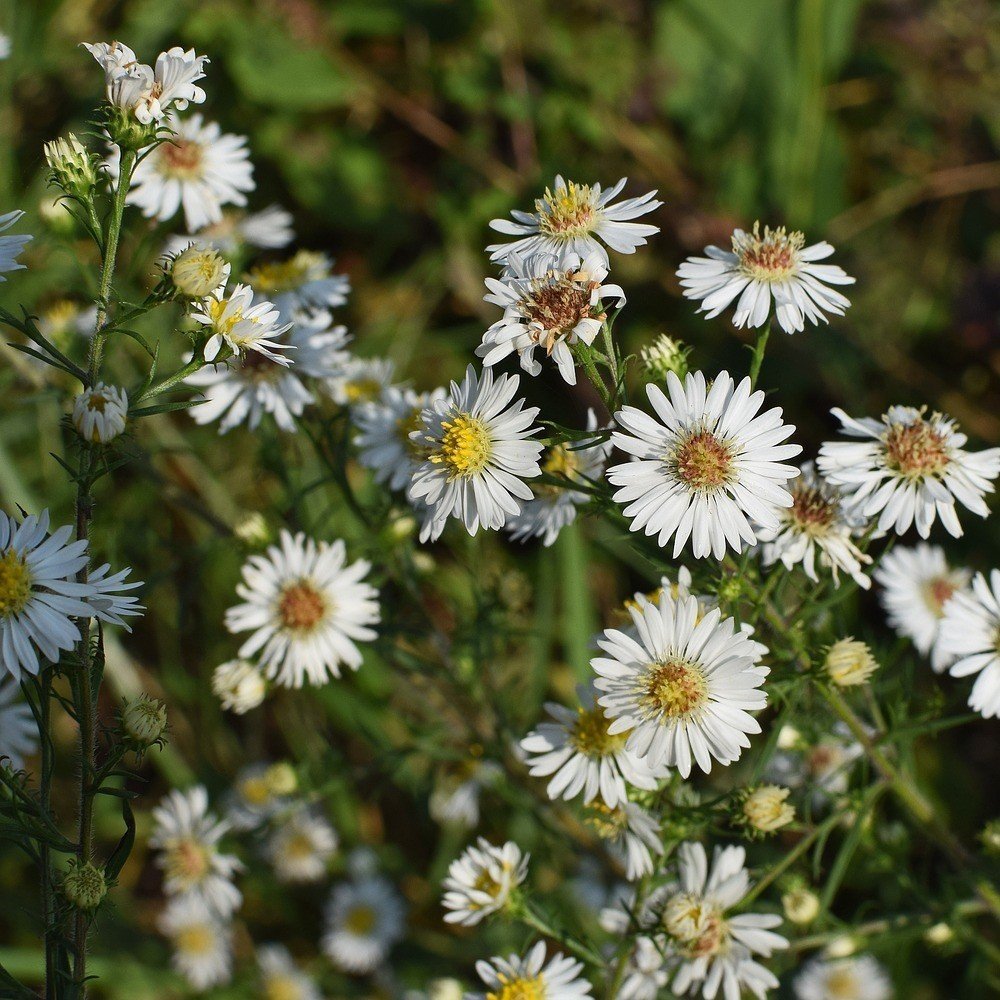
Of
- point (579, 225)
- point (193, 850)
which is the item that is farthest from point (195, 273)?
point (193, 850)

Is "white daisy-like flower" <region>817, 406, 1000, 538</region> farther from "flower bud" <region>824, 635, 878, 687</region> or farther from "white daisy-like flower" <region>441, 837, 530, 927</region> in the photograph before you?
"white daisy-like flower" <region>441, 837, 530, 927</region>

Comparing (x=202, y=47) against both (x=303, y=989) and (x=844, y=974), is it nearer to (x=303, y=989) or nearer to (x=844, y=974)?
(x=303, y=989)

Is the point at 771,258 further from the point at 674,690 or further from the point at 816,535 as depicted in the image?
the point at 674,690

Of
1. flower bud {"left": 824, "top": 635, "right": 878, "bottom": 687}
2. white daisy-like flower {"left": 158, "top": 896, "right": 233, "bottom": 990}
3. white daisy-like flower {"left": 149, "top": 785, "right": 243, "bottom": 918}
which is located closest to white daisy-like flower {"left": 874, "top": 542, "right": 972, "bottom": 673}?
flower bud {"left": 824, "top": 635, "right": 878, "bottom": 687}

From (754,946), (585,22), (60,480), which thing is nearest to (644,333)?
(585,22)

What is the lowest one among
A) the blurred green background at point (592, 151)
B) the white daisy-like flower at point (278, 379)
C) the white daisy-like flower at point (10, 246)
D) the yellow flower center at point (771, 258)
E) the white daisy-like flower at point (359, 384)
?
the white daisy-like flower at point (10, 246)

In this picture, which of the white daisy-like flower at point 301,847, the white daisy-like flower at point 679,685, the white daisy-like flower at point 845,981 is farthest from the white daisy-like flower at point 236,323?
the white daisy-like flower at point 845,981

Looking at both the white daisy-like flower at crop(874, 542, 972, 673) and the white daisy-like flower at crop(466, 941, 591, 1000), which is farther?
the white daisy-like flower at crop(874, 542, 972, 673)

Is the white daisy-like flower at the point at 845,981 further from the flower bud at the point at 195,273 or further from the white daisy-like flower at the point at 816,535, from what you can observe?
the flower bud at the point at 195,273
